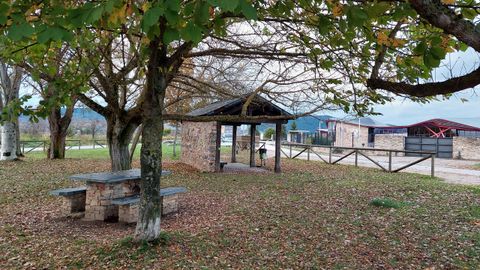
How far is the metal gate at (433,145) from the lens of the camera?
24.8 meters

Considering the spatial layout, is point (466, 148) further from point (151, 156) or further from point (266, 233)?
point (151, 156)

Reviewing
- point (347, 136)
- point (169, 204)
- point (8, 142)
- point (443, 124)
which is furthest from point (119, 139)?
point (443, 124)

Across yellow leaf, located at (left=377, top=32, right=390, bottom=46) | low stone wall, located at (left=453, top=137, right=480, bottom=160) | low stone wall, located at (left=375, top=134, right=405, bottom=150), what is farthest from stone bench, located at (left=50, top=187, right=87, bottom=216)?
low stone wall, located at (left=375, top=134, right=405, bottom=150)

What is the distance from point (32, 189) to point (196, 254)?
20.3 ft

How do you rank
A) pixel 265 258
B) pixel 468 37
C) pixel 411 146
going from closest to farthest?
1. pixel 468 37
2. pixel 265 258
3. pixel 411 146

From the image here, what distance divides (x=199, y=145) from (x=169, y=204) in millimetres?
8063

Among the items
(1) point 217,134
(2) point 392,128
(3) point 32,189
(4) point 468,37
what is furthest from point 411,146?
(4) point 468,37

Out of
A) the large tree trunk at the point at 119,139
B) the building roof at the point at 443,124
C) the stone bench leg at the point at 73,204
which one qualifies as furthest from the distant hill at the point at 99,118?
the building roof at the point at 443,124

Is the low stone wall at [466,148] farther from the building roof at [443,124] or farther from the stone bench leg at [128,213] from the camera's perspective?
the stone bench leg at [128,213]

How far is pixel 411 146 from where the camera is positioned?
26.9 m

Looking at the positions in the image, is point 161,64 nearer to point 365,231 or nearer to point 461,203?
point 365,231

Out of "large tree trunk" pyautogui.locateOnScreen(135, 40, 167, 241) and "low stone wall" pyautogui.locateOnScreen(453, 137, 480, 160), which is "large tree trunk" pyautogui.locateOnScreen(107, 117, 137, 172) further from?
"low stone wall" pyautogui.locateOnScreen(453, 137, 480, 160)

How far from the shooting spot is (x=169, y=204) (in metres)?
6.25

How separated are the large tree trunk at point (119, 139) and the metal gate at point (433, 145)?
2276 cm
